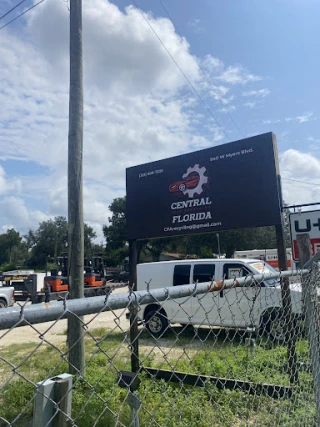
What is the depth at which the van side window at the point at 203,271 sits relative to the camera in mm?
8758

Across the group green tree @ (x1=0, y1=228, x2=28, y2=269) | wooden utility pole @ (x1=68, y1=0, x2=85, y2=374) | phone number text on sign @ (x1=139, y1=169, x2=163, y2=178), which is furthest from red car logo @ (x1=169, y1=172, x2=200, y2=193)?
green tree @ (x1=0, y1=228, x2=28, y2=269)

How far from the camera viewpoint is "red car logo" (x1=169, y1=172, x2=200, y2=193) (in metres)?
5.10

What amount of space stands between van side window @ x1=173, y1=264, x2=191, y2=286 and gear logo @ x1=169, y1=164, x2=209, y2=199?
14.1 ft

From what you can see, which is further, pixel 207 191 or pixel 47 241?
pixel 47 241

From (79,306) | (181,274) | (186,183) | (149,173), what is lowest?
(181,274)

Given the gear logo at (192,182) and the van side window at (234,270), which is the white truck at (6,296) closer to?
the van side window at (234,270)

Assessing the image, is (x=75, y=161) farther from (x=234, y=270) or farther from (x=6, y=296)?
(x=6, y=296)

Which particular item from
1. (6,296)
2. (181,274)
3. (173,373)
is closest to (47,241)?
(6,296)

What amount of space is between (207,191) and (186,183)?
38cm

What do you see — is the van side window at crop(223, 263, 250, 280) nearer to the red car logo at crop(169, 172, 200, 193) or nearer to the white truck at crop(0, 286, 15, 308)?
the red car logo at crop(169, 172, 200, 193)

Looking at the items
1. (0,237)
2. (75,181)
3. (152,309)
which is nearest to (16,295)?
(152,309)

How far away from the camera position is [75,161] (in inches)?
191

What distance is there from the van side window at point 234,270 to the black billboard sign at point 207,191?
3566 millimetres

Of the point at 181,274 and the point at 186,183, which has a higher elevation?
the point at 186,183
